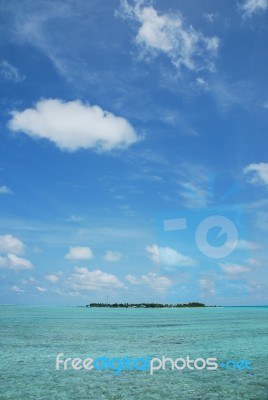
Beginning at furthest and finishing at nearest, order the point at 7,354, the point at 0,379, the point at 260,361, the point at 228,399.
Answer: the point at 7,354, the point at 260,361, the point at 0,379, the point at 228,399

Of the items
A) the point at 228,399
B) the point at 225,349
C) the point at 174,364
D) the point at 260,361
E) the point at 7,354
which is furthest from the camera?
the point at 225,349

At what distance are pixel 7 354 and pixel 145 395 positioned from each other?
1707cm

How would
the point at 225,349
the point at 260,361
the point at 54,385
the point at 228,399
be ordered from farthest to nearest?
1. the point at 225,349
2. the point at 260,361
3. the point at 54,385
4. the point at 228,399

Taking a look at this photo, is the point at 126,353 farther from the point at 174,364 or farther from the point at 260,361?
the point at 260,361

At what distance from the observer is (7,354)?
101ft

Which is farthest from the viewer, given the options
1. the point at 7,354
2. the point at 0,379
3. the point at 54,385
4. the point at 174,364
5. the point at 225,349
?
the point at 225,349

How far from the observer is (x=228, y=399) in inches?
683

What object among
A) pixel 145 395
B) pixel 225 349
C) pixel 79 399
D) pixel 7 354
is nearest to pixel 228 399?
pixel 145 395

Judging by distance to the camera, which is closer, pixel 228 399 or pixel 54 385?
pixel 228 399

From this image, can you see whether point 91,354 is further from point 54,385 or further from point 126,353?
point 54,385

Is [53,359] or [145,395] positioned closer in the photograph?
[145,395]

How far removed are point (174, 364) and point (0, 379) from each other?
1152cm

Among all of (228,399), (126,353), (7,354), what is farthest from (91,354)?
(228,399)

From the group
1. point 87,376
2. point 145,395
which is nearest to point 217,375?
point 145,395
